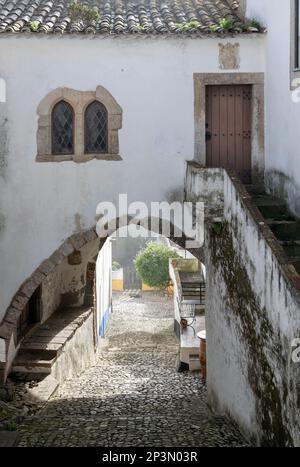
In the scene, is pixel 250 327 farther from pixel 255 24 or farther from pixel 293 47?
pixel 255 24

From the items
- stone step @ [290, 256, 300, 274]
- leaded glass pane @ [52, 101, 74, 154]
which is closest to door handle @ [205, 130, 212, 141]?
leaded glass pane @ [52, 101, 74, 154]

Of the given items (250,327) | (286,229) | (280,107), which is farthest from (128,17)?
(250,327)

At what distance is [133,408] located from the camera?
422 inches

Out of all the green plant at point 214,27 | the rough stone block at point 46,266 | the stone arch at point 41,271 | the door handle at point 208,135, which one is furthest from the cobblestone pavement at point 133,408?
the green plant at point 214,27

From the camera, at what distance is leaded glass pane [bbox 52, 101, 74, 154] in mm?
11078

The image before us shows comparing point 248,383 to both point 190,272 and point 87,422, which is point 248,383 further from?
point 190,272

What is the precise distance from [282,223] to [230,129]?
3.02 m

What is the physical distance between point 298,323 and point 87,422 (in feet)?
15.0

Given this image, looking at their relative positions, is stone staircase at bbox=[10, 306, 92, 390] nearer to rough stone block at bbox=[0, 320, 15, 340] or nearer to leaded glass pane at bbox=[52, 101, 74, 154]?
rough stone block at bbox=[0, 320, 15, 340]

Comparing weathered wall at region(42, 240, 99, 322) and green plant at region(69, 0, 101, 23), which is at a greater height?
green plant at region(69, 0, 101, 23)

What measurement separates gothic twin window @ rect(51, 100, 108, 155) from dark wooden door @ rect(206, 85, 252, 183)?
198 centimetres

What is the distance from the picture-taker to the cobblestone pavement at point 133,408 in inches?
324

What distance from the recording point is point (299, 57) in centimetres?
932

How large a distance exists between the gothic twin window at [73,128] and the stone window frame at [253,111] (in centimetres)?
170
